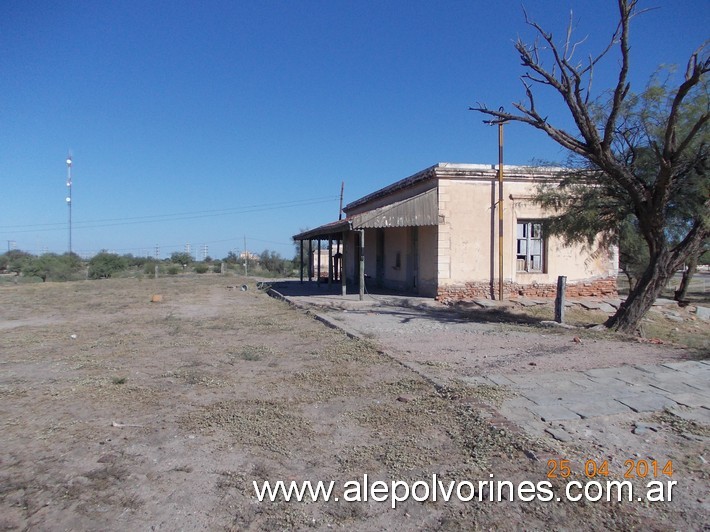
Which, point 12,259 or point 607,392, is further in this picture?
point 12,259

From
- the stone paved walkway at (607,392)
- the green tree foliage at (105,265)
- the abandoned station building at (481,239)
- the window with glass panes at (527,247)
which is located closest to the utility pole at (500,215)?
the abandoned station building at (481,239)

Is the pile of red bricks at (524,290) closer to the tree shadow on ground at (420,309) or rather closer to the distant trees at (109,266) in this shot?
the tree shadow on ground at (420,309)

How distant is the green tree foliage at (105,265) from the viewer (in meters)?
45.1

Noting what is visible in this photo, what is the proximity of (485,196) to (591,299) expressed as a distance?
17.6 ft

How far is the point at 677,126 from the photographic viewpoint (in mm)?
10211

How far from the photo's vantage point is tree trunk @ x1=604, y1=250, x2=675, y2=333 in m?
10.6

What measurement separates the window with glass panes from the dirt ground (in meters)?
9.18

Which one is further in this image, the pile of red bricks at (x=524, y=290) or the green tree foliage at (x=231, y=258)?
the green tree foliage at (x=231, y=258)

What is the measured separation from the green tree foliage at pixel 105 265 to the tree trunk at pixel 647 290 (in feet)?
Answer: 146

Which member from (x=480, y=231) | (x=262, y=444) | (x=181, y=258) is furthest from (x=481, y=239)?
(x=181, y=258)

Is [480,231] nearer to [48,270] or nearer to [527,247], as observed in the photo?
[527,247]

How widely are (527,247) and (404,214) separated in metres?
4.81

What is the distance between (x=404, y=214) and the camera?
16.0m

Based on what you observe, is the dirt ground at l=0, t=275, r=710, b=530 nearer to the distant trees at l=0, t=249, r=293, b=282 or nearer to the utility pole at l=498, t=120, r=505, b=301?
the utility pole at l=498, t=120, r=505, b=301
